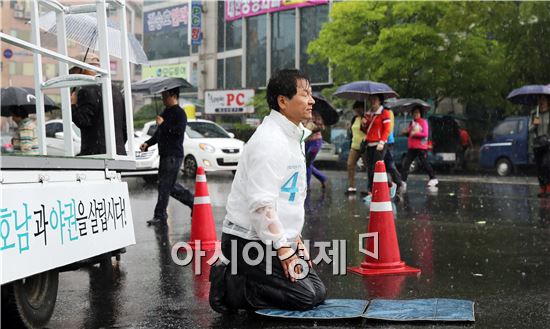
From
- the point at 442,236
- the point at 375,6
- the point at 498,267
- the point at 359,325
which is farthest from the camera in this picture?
the point at 375,6

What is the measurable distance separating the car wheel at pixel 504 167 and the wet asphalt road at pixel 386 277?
41.8ft

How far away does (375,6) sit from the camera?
31484mm

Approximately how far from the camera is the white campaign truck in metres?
4.25

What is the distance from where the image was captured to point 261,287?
17.2 feet

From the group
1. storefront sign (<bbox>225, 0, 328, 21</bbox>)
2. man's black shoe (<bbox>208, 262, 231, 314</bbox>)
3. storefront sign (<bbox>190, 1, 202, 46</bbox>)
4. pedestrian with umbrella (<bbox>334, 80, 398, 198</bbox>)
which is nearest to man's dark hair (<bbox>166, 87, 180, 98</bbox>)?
pedestrian with umbrella (<bbox>334, 80, 398, 198</bbox>)

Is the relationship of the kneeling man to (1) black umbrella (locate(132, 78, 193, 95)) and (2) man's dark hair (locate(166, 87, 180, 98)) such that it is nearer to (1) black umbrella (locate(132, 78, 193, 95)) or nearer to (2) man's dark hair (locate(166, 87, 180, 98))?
(2) man's dark hair (locate(166, 87, 180, 98))

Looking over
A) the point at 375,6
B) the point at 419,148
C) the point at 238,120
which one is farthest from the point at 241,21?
the point at 419,148

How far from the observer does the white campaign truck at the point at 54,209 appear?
425 centimetres

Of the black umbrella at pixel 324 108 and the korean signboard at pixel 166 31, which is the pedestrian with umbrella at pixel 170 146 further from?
the korean signboard at pixel 166 31

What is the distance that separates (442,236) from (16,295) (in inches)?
234

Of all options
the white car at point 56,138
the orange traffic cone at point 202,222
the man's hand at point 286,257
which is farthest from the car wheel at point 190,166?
the man's hand at point 286,257

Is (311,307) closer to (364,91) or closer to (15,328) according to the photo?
(15,328)

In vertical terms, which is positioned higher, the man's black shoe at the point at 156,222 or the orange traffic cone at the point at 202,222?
the orange traffic cone at the point at 202,222

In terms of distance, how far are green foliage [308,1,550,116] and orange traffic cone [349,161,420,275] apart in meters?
19.8
